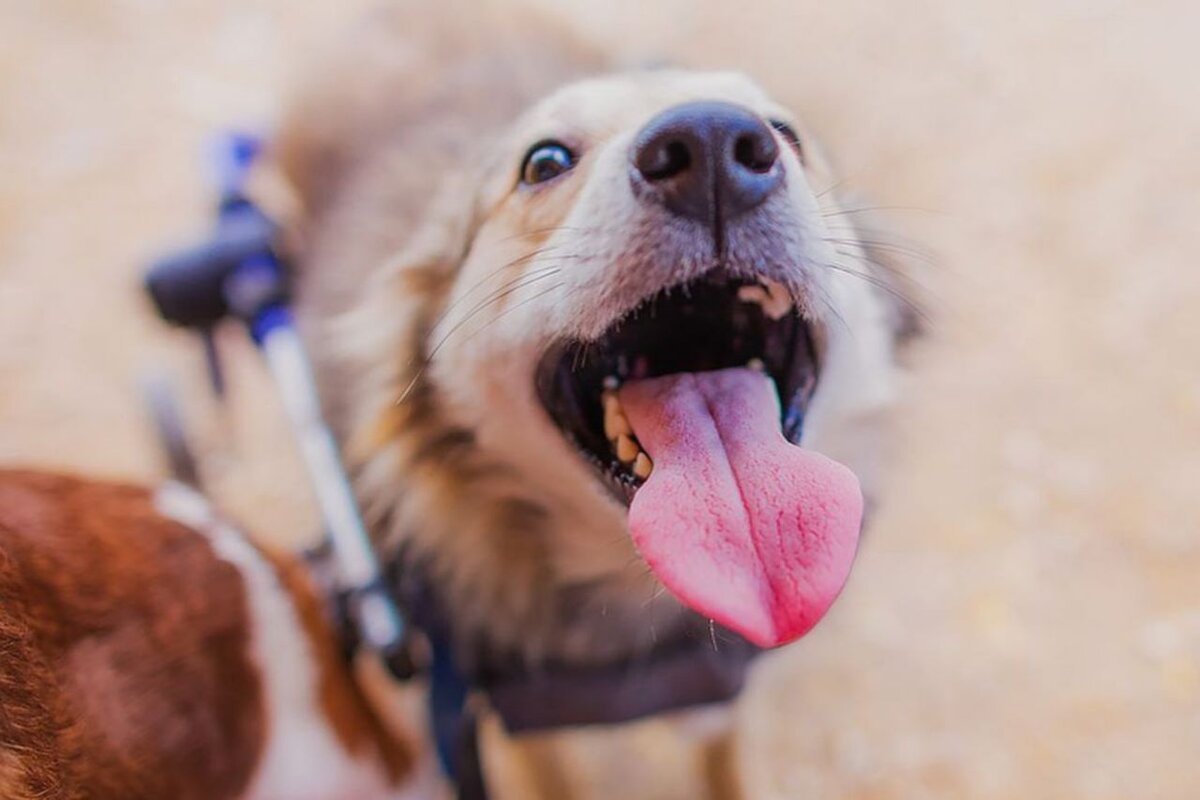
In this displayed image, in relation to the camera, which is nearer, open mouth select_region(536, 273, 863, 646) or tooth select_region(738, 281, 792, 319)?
open mouth select_region(536, 273, 863, 646)

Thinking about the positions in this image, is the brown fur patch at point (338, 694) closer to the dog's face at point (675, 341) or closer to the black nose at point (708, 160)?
the dog's face at point (675, 341)

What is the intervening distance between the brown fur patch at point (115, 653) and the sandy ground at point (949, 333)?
1013mm

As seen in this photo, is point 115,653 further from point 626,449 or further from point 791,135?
point 791,135

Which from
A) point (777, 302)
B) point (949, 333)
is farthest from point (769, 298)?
point (949, 333)

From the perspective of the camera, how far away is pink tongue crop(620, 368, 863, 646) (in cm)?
91

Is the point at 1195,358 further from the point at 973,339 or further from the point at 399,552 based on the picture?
the point at 399,552

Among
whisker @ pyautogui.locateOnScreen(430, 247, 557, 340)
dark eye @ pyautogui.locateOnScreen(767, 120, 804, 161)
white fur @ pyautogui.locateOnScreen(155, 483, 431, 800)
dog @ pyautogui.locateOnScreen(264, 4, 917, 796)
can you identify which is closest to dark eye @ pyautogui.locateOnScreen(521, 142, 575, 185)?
dog @ pyautogui.locateOnScreen(264, 4, 917, 796)

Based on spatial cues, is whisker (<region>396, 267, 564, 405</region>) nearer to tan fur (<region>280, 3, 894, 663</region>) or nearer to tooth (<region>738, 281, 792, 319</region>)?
tan fur (<region>280, 3, 894, 663</region>)

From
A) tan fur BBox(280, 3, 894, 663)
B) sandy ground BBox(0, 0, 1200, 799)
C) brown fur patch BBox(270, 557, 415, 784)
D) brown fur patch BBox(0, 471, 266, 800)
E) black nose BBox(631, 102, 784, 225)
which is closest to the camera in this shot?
brown fur patch BBox(0, 471, 266, 800)

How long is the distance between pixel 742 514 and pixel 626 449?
0.55ft

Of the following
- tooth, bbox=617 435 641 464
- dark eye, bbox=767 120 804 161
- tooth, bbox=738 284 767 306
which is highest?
dark eye, bbox=767 120 804 161

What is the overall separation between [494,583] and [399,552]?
154 mm

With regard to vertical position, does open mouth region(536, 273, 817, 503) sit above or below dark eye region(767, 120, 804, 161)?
below

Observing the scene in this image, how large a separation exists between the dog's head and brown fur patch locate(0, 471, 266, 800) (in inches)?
14.2
